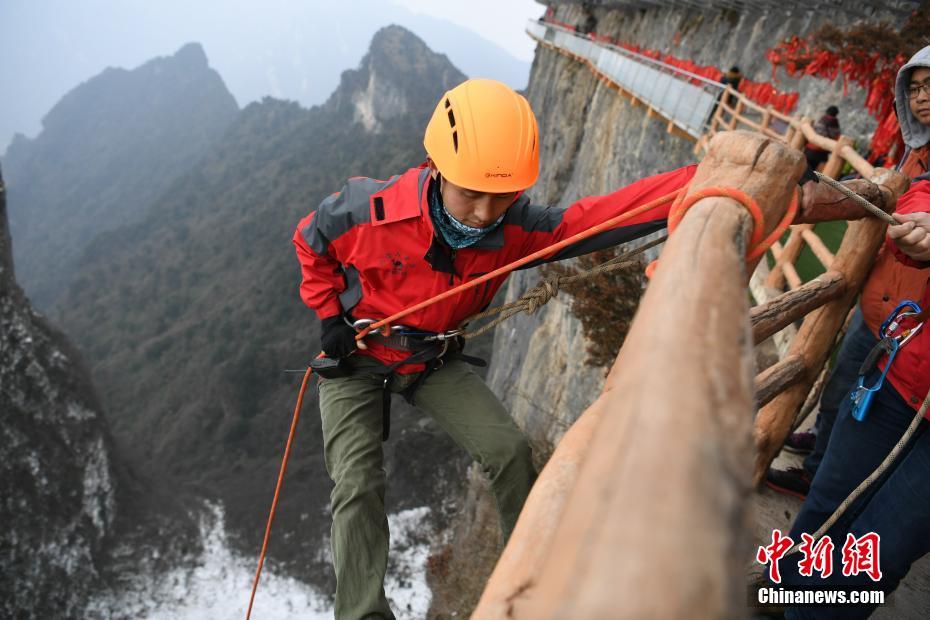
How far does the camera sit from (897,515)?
2.10m

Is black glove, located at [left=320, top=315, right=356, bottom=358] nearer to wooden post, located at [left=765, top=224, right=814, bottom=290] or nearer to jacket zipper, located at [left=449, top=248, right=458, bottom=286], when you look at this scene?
jacket zipper, located at [left=449, top=248, right=458, bottom=286]

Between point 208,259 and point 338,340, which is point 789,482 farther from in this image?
point 208,259

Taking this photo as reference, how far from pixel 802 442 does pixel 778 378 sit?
1.81m

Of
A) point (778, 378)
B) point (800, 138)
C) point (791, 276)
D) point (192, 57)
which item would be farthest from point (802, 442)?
point (192, 57)

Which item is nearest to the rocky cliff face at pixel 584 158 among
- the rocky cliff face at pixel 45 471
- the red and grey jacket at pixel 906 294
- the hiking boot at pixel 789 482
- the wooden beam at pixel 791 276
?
the wooden beam at pixel 791 276

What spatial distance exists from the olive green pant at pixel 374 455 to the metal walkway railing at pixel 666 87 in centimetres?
950

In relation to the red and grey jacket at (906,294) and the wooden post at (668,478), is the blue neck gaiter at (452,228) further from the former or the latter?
the wooden post at (668,478)

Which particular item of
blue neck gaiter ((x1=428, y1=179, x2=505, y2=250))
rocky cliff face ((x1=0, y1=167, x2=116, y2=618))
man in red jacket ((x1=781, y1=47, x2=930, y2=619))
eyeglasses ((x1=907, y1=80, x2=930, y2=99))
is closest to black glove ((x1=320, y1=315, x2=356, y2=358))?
blue neck gaiter ((x1=428, y1=179, x2=505, y2=250))

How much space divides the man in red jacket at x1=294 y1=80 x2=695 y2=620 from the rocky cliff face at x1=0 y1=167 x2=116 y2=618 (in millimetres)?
30190

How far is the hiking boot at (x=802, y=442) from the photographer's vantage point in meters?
4.01

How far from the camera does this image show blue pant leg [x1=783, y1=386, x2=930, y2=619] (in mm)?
2064

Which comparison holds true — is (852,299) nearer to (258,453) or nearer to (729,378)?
(729,378)

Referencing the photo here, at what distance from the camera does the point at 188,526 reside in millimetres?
33469

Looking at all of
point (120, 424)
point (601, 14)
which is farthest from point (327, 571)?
point (120, 424)
